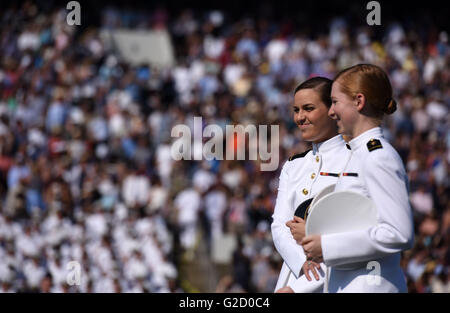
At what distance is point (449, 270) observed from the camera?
9.34 meters

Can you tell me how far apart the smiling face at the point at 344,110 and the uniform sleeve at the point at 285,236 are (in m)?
0.62

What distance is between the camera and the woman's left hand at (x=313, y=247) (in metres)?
3.36

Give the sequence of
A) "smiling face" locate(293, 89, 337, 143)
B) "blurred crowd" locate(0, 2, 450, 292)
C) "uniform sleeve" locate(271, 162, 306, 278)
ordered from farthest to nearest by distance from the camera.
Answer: "blurred crowd" locate(0, 2, 450, 292) → "smiling face" locate(293, 89, 337, 143) → "uniform sleeve" locate(271, 162, 306, 278)

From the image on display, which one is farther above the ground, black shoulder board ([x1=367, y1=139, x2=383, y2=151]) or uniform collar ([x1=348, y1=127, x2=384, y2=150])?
uniform collar ([x1=348, y1=127, x2=384, y2=150])

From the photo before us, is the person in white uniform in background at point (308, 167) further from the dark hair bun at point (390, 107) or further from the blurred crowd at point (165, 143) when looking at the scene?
the blurred crowd at point (165, 143)

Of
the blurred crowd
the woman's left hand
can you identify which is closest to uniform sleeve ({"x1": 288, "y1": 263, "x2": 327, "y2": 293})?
the woman's left hand

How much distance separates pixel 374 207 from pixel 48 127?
581 inches

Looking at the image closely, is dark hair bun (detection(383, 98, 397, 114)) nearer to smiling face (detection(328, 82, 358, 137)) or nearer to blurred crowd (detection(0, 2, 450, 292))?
smiling face (detection(328, 82, 358, 137))

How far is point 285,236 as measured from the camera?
13.0 feet

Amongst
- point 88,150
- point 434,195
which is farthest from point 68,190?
point 434,195

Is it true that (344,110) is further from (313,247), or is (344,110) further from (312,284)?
(312,284)

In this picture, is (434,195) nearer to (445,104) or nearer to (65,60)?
(445,104)

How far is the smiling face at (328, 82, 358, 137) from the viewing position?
11.4 ft

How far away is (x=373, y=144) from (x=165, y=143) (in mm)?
13582
